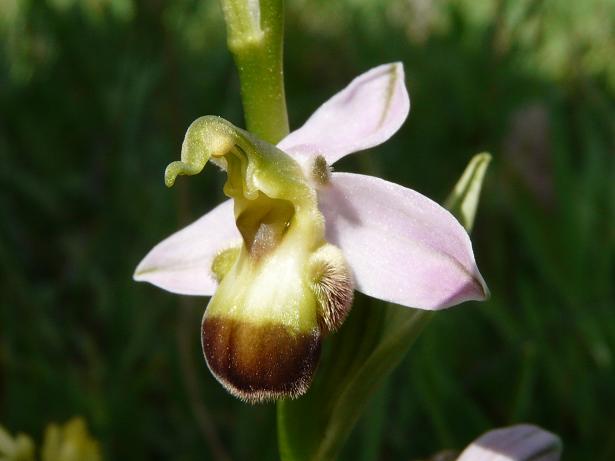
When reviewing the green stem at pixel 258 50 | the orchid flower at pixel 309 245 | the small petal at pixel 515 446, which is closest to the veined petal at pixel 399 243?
the orchid flower at pixel 309 245

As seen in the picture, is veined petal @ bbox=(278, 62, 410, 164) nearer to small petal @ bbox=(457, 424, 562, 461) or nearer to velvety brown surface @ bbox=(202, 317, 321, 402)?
velvety brown surface @ bbox=(202, 317, 321, 402)

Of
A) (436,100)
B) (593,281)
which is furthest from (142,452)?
(436,100)

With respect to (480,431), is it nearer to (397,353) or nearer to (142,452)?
(397,353)

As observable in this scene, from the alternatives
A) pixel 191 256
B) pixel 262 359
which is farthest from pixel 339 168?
pixel 262 359

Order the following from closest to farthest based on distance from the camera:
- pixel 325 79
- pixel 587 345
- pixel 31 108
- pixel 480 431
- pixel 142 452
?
pixel 480 431
pixel 142 452
pixel 587 345
pixel 31 108
pixel 325 79

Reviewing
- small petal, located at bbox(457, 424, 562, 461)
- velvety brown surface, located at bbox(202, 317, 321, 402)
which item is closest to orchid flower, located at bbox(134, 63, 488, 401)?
velvety brown surface, located at bbox(202, 317, 321, 402)

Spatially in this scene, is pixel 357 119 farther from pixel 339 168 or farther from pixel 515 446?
pixel 339 168
